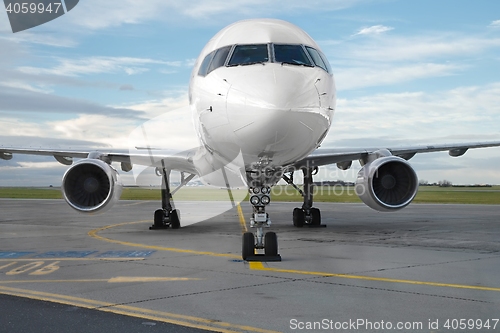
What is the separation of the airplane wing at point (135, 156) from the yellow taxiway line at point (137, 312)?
7532 millimetres

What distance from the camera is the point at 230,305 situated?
5938 mm

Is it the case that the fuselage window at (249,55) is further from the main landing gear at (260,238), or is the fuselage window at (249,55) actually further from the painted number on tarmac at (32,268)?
the painted number on tarmac at (32,268)

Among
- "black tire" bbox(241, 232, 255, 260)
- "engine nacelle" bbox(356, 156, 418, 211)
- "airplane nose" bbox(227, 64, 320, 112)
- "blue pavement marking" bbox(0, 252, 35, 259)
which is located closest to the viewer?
"airplane nose" bbox(227, 64, 320, 112)

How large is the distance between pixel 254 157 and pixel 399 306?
4.01 m

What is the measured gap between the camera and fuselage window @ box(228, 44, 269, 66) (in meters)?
8.90

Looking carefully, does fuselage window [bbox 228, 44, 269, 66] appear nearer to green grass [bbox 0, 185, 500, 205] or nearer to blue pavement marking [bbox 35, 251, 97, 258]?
blue pavement marking [bbox 35, 251, 97, 258]

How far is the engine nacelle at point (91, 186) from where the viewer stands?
13.5 meters

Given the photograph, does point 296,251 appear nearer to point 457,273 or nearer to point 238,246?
point 238,246

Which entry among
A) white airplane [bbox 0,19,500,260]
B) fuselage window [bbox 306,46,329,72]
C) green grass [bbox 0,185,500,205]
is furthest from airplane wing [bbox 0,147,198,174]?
green grass [bbox 0,185,500,205]

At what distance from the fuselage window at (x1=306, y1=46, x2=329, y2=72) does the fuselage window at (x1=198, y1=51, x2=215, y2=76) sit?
1725mm

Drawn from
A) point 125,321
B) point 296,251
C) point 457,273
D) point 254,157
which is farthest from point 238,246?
point 125,321

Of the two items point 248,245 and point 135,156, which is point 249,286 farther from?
point 135,156

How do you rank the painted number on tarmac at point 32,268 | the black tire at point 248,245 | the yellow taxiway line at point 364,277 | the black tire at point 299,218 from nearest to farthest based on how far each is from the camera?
the yellow taxiway line at point 364,277
the painted number on tarmac at point 32,268
the black tire at point 248,245
the black tire at point 299,218

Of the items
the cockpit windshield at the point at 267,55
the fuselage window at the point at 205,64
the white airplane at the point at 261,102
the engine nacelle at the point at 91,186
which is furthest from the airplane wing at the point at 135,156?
the cockpit windshield at the point at 267,55
